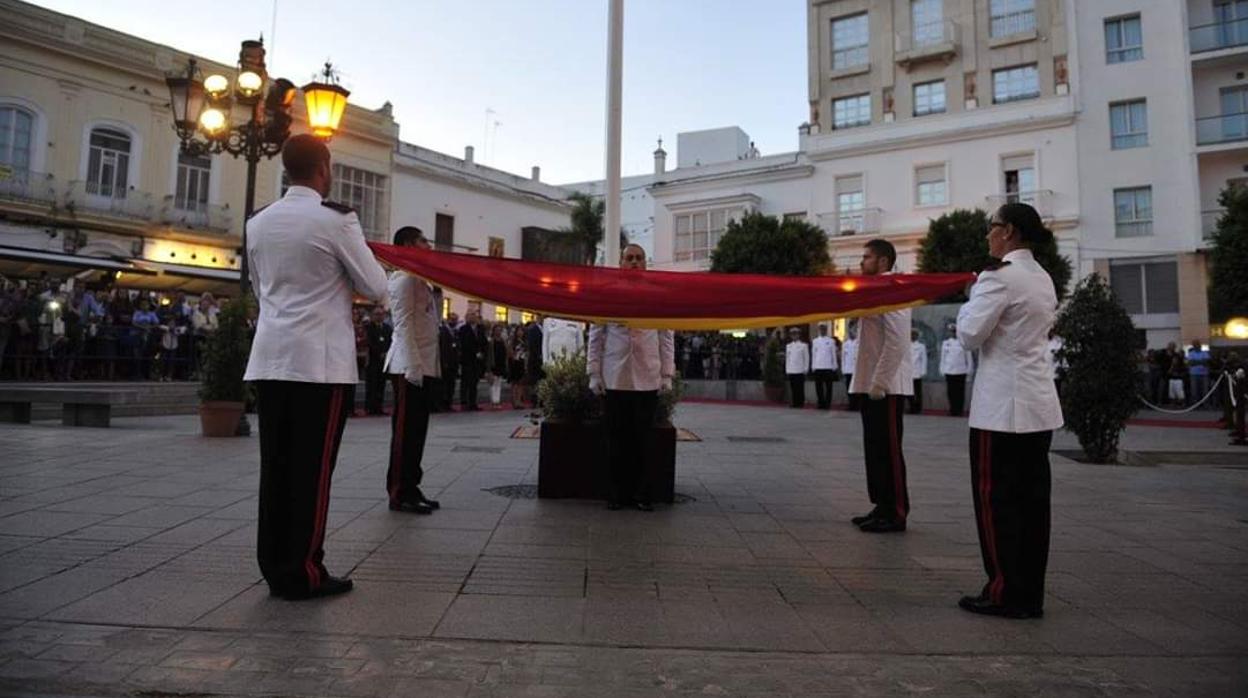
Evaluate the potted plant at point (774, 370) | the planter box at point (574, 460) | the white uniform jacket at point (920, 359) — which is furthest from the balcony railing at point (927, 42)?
the planter box at point (574, 460)

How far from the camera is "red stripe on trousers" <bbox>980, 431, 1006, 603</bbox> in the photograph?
153 inches

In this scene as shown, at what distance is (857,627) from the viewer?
140 inches

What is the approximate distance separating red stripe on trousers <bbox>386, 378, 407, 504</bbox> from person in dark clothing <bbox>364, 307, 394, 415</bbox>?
952 cm

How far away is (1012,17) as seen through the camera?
33500 mm

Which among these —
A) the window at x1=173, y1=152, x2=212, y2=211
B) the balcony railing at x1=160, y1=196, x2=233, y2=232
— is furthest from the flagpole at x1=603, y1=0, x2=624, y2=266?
the window at x1=173, y1=152, x2=212, y2=211

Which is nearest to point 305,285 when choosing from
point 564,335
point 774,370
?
point 564,335

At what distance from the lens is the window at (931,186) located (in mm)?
34250

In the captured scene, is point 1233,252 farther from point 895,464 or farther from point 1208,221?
point 895,464

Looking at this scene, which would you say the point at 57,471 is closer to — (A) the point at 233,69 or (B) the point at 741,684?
(B) the point at 741,684

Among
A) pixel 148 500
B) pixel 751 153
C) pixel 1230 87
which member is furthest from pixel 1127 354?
pixel 751 153

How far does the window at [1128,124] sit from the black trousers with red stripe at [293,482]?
35.3 m

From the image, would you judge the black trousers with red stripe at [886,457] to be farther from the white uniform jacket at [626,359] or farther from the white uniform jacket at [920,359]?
the white uniform jacket at [920,359]

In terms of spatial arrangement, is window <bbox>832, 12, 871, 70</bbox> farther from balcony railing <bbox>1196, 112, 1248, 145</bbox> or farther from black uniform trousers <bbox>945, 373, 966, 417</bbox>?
black uniform trousers <bbox>945, 373, 966, 417</bbox>

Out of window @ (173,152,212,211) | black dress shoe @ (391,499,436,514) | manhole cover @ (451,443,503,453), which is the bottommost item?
black dress shoe @ (391,499,436,514)
